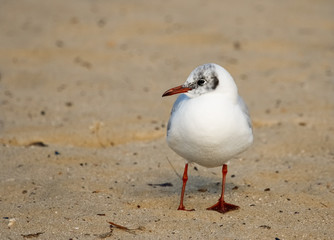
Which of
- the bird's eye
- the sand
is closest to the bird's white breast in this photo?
the bird's eye

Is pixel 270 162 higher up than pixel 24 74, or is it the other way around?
pixel 24 74

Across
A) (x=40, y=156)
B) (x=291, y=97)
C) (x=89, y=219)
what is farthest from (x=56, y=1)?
(x=89, y=219)

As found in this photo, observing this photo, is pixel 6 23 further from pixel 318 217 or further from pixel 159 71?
pixel 318 217

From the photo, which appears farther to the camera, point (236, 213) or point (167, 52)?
point (167, 52)

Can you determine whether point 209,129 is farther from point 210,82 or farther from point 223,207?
point 223,207

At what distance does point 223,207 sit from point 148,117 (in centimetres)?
323

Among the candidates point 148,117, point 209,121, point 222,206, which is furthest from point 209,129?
point 148,117

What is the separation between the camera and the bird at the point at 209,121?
471 cm

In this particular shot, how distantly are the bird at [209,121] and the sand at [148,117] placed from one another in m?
0.63

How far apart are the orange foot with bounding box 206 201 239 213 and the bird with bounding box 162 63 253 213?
0.45 meters

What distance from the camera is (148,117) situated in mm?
8320

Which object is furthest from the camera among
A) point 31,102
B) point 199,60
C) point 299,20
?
point 299,20

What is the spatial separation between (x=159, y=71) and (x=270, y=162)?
436cm

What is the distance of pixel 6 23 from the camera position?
12891 millimetres
